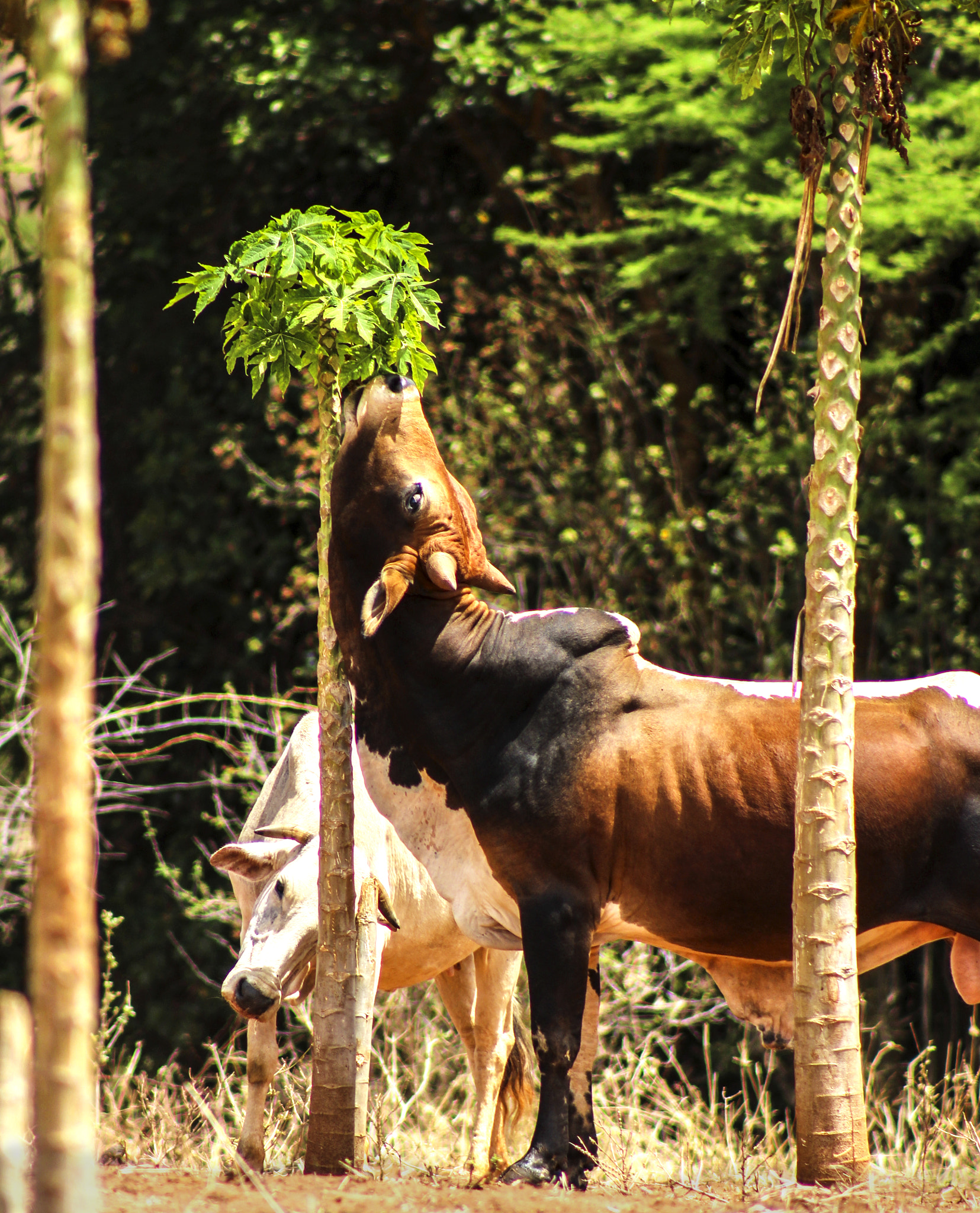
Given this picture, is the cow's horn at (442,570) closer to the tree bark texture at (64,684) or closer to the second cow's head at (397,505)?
the second cow's head at (397,505)

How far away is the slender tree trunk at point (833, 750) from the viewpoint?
3342 millimetres

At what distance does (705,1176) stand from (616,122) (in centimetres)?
654

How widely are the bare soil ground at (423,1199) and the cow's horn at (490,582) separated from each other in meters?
1.66

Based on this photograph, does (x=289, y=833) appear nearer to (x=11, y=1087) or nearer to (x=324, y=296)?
(x=324, y=296)

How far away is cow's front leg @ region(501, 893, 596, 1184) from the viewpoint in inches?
145

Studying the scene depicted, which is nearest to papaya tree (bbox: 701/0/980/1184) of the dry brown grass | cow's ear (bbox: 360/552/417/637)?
the dry brown grass

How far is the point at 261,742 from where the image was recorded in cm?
866

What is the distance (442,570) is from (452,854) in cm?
83

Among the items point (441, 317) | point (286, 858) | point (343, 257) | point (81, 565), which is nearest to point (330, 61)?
point (441, 317)

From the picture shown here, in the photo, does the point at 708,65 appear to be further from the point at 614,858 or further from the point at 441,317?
the point at 614,858

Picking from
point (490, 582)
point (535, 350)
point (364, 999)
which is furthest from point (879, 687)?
point (535, 350)

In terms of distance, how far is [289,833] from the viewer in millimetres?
4426

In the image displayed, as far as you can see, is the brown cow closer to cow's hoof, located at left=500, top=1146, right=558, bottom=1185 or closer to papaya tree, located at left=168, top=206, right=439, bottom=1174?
cow's hoof, located at left=500, top=1146, right=558, bottom=1185

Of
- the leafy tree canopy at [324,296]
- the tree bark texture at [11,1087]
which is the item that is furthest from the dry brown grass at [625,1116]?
the leafy tree canopy at [324,296]
